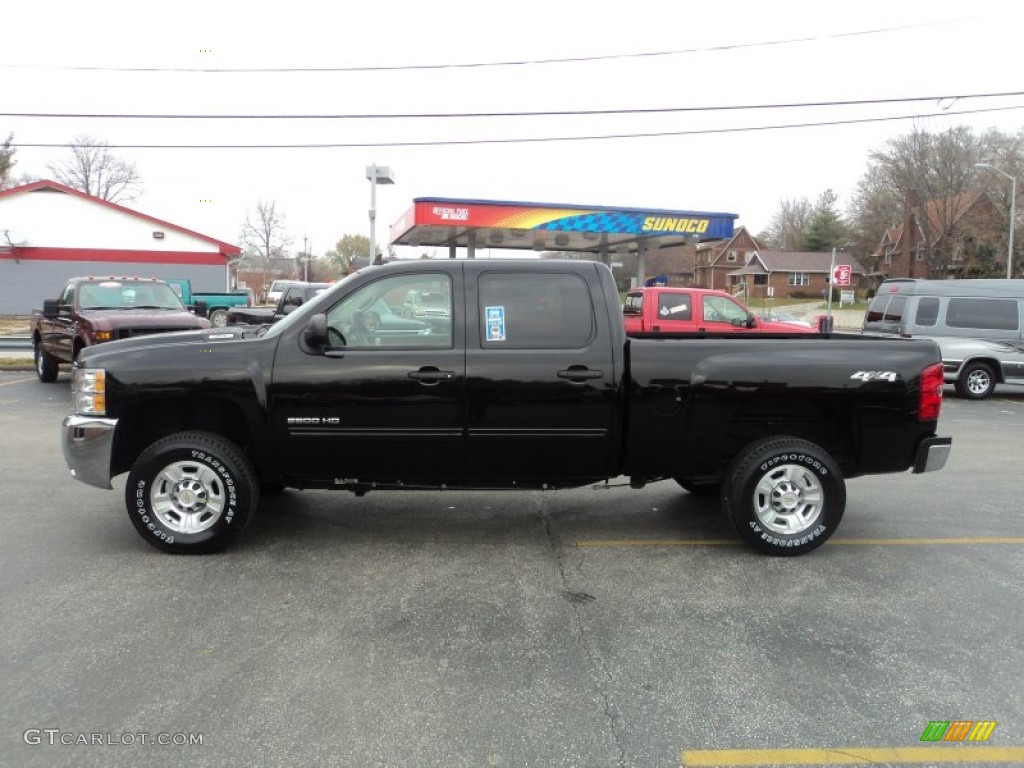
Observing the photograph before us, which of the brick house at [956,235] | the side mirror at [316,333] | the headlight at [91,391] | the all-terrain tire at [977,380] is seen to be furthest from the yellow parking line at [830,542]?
the brick house at [956,235]

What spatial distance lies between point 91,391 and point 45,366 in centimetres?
1088

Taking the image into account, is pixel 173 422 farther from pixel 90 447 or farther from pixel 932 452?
pixel 932 452

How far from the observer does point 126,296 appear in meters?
13.0

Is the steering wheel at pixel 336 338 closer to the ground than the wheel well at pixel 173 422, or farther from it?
farther from it

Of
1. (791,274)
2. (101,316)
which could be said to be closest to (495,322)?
(101,316)

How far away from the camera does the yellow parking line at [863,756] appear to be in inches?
112

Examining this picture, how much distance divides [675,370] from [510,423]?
3.72 feet

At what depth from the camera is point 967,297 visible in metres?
14.3

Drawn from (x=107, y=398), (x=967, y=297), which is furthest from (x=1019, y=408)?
(x=107, y=398)

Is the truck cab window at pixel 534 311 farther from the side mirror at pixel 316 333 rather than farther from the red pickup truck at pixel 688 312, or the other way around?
the red pickup truck at pixel 688 312

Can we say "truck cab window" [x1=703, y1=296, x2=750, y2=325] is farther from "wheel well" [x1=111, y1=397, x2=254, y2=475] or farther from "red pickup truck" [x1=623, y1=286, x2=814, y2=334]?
"wheel well" [x1=111, y1=397, x2=254, y2=475]

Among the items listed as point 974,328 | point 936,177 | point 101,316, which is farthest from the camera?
point 936,177

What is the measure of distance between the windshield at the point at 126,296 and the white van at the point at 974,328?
1376cm

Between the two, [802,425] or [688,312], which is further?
[688,312]
